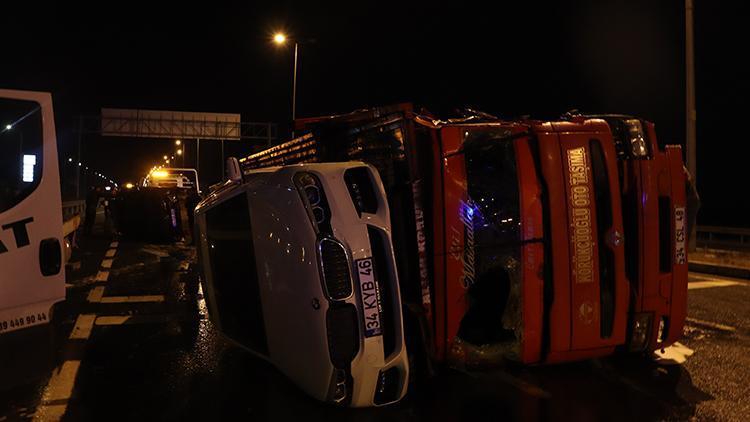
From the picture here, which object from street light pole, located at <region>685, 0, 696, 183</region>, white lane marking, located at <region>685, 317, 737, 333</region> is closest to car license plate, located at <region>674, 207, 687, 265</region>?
white lane marking, located at <region>685, 317, 737, 333</region>

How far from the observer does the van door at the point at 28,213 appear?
338 centimetres

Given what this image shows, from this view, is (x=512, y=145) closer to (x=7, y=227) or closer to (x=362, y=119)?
(x=362, y=119)

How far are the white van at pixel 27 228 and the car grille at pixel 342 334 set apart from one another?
1691 millimetres

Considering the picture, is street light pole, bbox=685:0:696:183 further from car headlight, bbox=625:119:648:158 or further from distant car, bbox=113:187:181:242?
distant car, bbox=113:187:181:242

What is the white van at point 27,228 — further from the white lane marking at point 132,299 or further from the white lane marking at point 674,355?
the white lane marking at point 674,355

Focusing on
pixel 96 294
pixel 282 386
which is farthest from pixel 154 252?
pixel 282 386

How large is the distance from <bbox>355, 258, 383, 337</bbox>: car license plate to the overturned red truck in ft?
1.31

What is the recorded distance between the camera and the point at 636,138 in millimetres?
4344

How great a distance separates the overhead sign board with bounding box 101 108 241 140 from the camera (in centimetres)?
4481

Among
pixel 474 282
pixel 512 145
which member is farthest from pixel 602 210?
pixel 474 282

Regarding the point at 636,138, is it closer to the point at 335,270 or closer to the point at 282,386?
the point at 335,270

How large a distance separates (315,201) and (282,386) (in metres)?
1.79

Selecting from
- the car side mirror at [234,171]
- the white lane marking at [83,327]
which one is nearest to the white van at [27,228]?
the car side mirror at [234,171]

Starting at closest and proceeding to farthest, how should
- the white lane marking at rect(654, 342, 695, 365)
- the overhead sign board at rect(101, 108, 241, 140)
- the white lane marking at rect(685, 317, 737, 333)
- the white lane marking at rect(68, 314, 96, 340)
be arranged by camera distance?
the white lane marking at rect(654, 342, 695, 365) < the white lane marking at rect(68, 314, 96, 340) < the white lane marking at rect(685, 317, 737, 333) < the overhead sign board at rect(101, 108, 241, 140)
